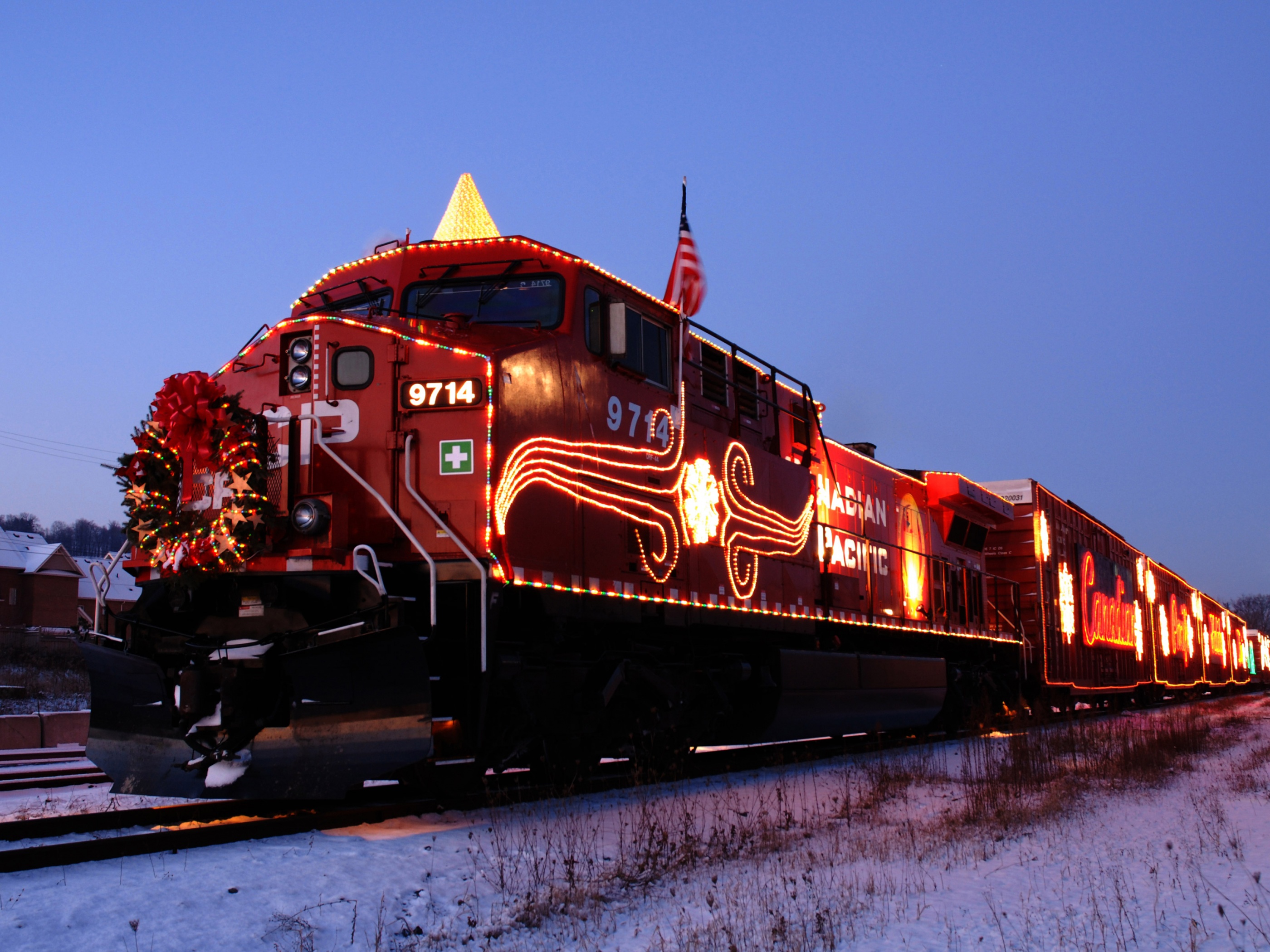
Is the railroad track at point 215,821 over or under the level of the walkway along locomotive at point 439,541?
under

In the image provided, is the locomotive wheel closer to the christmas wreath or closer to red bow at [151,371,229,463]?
the christmas wreath

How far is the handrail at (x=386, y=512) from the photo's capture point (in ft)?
21.3

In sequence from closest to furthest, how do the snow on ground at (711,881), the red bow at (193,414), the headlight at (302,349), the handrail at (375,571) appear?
1. the snow on ground at (711,881)
2. the handrail at (375,571)
3. the red bow at (193,414)
4. the headlight at (302,349)

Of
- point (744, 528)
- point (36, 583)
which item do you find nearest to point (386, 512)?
point (744, 528)

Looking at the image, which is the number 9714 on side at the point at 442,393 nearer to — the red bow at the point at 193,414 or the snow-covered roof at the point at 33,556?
the red bow at the point at 193,414

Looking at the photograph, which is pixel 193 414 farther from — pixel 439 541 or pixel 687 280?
pixel 687 280

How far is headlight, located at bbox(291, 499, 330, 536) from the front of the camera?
22.1ft

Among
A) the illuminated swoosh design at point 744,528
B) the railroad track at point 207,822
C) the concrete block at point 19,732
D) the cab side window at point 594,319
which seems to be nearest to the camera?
the railroad track at point 207,822

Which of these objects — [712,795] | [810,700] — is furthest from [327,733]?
[810,700]

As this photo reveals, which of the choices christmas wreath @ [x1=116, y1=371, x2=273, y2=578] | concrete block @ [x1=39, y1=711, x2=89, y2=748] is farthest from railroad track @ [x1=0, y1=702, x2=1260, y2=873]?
concrete block @ [x1=39, y1=711, x2=89, y2=748]

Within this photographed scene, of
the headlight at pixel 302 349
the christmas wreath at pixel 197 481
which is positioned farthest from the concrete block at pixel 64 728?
the headlight at pixel 302 349

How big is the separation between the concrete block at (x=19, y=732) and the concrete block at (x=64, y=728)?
109mm

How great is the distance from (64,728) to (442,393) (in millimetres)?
12638

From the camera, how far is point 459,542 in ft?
22.0
